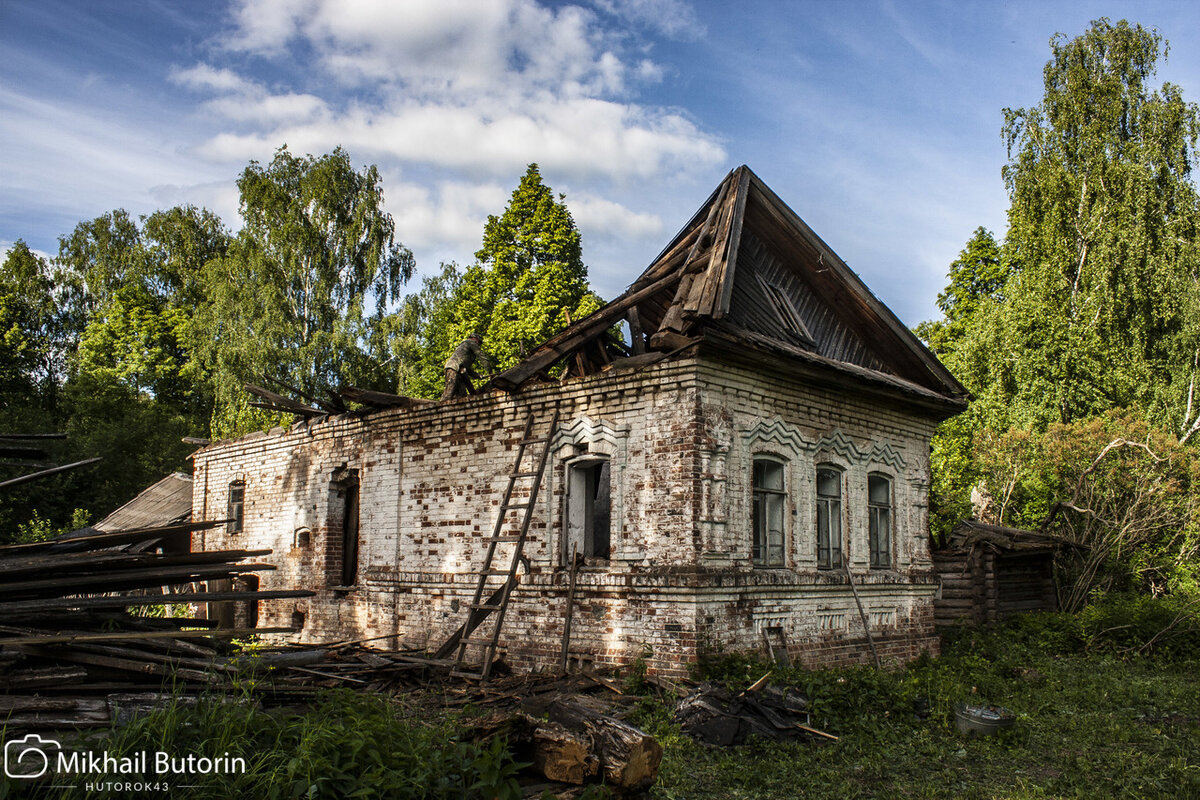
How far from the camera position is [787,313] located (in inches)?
493

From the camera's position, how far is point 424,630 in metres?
11.9

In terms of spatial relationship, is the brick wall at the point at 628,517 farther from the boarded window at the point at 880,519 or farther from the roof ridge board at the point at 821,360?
the roof ridge board at the point at 821,360

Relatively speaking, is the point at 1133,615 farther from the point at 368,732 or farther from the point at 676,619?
the point at 368,732

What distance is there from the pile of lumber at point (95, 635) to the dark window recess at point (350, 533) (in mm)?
6460

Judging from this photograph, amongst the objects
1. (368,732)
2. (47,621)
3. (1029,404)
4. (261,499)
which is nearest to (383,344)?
(261,499)

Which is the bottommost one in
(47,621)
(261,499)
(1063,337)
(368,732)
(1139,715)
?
(1139,715)

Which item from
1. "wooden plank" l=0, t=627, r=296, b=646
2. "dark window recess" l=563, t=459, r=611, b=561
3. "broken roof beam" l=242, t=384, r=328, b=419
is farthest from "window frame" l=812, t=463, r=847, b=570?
"broken roof beam" l=242, t=384, r=328, b=419

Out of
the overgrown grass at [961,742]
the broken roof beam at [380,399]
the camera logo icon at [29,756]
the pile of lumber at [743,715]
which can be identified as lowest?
the overgrown grass at [961,742]

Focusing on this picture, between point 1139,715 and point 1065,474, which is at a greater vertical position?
point 1065,474

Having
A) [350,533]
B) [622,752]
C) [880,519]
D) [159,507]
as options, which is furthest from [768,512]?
[159,507]

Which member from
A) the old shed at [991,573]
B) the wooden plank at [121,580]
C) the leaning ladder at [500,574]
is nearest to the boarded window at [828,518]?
the leaning ladder at [500,574]

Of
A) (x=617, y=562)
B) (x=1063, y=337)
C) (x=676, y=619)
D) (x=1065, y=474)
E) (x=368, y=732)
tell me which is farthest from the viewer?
(x=1063, y=337)

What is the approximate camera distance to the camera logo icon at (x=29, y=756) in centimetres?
431

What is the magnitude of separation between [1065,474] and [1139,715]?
10.3 m
